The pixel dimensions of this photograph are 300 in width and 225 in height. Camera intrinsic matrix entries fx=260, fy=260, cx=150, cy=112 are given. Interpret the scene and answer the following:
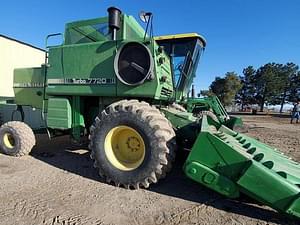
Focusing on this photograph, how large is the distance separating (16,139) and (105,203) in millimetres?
3055

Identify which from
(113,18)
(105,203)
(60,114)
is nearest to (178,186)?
(105,203)

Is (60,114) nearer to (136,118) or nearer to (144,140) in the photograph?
(136,118)

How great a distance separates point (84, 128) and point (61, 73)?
1.17 m

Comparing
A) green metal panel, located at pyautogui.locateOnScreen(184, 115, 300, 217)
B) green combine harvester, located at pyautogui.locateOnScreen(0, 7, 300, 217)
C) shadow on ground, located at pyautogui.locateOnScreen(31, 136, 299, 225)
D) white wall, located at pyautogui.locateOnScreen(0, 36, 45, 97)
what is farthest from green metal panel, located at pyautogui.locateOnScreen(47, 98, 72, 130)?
white wall, located at pyautogui.locateOnScreen(0, 36, 45, 97)

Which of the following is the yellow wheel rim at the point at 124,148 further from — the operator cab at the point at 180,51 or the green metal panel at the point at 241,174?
the operator cab at the point at 180,51

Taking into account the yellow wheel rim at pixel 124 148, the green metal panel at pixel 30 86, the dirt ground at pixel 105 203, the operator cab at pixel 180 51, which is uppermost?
the operator cab at pixel 180 51

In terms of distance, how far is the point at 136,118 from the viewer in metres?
3.79

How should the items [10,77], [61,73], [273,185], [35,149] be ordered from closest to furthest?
[273,185]
[61,73]
[35,149]
[10,77]

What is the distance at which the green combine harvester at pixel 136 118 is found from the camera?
3.09 m

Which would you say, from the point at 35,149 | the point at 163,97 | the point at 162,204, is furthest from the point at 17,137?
the point at 162,204

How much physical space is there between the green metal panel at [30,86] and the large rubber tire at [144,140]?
2412mm

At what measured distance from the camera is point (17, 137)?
212 inches

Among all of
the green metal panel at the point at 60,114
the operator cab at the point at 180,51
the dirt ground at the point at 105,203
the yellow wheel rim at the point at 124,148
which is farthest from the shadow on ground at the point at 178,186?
the operator cab at the point at 180,51

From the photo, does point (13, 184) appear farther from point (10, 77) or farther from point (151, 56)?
point (10, 77)
